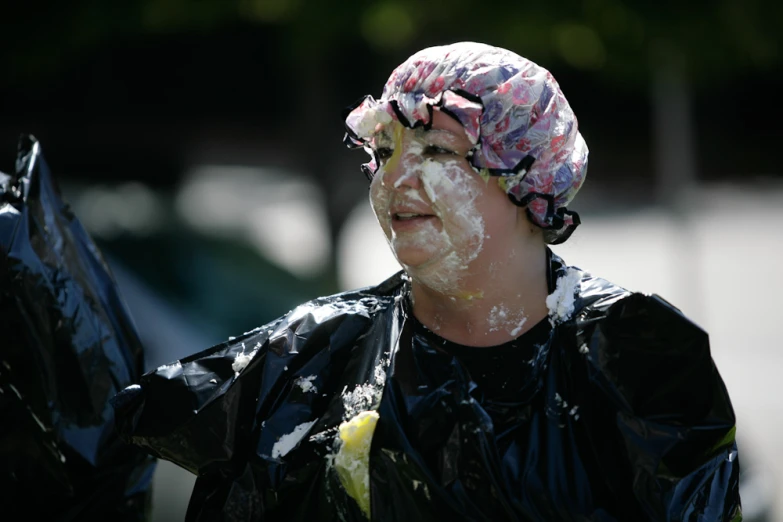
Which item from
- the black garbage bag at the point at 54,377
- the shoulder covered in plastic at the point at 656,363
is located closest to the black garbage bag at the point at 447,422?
the shoulder covered in plastic at the point at 656,363

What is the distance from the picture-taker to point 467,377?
246cm

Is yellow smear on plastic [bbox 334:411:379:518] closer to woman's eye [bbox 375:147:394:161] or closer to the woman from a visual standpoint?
the woman

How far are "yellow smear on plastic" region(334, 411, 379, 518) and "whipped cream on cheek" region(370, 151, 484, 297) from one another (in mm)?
376

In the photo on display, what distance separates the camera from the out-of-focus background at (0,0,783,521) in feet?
18.1

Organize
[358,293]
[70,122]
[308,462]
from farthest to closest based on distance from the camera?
1. [70,122]
2. [358,293]
3. [308,462]

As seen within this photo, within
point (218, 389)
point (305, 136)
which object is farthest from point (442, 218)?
point (305, 136)

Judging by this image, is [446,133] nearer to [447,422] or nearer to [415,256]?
[415,256]

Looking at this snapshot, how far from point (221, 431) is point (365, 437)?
356 mm

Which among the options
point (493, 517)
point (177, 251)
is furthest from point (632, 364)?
point (177, 251)

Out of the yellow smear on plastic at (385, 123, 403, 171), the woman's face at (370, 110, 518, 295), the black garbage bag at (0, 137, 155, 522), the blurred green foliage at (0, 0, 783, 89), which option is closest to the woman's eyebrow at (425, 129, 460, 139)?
the woman's face at (370, 110, 518, 295)

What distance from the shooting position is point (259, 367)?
261 centimetres

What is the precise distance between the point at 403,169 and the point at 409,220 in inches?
4.8

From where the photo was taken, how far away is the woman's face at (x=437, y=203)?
246 cm

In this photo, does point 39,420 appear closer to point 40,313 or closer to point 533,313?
point 40,313
